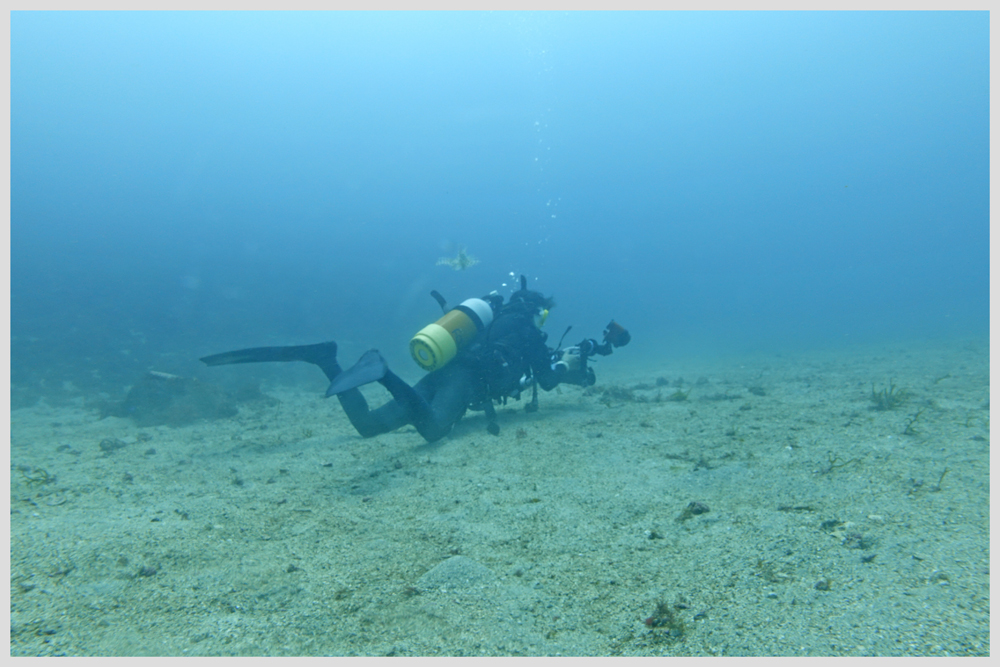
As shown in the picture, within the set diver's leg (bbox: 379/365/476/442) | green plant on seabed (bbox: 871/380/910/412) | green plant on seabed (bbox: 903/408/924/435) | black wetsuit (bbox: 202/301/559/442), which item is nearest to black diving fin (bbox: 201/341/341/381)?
black wetsuit (bbox: 202/301/559/442)

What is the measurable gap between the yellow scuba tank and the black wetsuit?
0.62ft

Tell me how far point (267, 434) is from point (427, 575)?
608 cm

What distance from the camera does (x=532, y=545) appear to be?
329 centimetres

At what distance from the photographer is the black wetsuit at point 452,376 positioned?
6043 millimetres

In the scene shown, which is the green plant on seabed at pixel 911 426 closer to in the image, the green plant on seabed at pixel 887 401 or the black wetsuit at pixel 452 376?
the green plant on seabed at pixel 887 401

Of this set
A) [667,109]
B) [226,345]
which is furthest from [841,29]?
[226,345]

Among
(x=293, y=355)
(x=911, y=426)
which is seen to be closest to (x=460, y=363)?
(x=293, y=355)

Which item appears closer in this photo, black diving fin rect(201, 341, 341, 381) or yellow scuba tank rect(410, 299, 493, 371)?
black diving fin rect(201, 341, 341, 381)

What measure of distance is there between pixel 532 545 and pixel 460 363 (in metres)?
4.06

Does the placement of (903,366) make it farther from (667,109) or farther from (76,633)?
(667,109)

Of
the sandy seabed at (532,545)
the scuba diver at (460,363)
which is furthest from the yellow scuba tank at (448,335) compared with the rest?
the sandy seabed at (532,545)

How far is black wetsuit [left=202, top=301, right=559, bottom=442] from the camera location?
604 cm

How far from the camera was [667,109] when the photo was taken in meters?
129

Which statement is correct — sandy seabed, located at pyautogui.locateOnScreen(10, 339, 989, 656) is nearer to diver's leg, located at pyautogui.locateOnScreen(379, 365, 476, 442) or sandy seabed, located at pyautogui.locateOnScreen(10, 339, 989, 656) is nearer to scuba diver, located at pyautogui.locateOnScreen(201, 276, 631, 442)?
diver's leg, located at pyautogui.locateOnScreen(379, 365, 476, 442)
